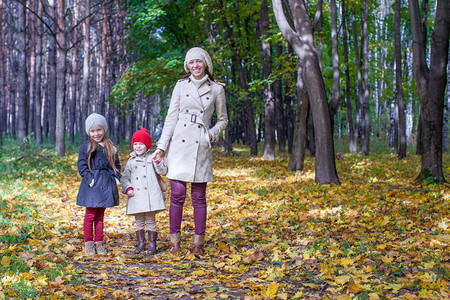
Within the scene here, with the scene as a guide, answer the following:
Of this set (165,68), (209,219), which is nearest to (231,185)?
(209,219)

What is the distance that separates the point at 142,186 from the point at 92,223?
2.36ft

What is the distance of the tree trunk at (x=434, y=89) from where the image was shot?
827 cm

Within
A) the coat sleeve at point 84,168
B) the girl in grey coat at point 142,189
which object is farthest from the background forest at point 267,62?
the coat sleeve at point 84,168

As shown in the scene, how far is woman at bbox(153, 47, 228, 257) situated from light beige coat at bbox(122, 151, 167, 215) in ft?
0.99

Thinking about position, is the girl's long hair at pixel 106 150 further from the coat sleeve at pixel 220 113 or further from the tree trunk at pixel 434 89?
the tree trunk at pixel 434 89

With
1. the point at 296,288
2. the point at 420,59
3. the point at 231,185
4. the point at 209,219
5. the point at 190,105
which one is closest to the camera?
the point at 296,288

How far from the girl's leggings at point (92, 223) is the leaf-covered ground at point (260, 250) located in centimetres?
24

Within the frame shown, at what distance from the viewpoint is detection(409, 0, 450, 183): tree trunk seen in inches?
325

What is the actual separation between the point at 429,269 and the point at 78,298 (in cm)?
309

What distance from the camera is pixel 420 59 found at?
8797mm

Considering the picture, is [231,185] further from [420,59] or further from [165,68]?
[165,68]

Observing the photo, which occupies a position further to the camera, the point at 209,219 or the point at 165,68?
the point at 165,68

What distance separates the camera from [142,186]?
4957mm

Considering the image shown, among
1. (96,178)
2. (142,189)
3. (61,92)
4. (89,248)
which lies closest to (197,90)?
(142,189)
